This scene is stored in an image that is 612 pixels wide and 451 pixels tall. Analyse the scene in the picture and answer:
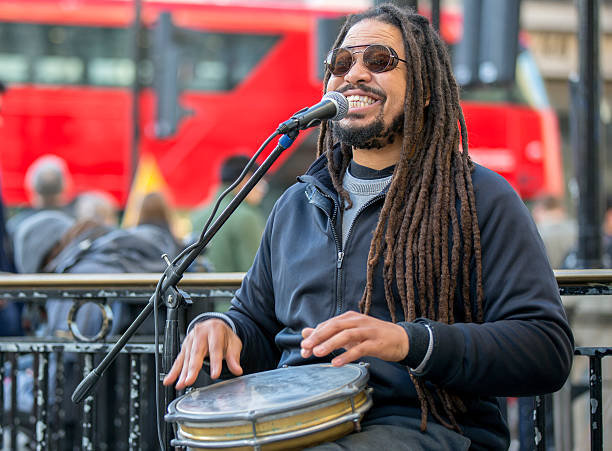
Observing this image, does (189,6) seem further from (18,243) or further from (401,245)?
(401,245)

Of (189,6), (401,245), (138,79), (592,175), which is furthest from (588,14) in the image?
(189,6)

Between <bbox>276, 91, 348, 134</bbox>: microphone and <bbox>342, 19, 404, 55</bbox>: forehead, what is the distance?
14.4 inches

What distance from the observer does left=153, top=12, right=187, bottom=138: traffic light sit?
27.5ft

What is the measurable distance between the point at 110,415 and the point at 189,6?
1071 centimetres

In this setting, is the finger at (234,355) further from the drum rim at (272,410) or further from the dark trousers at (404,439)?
the dark trousers at (404,439)

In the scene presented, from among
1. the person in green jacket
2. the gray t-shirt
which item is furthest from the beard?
the person in green jacket

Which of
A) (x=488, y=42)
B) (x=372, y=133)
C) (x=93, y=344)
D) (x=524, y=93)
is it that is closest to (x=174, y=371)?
(x=372, y=133)

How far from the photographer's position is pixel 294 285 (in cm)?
270

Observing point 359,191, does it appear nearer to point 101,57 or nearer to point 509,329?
point 509,329

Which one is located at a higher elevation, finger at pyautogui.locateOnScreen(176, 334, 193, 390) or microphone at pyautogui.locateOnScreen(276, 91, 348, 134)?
microphone at pyautogui.locateOnScreen(276, 91, 348, 134)

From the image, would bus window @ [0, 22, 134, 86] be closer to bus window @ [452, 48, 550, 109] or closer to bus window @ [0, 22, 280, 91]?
bus window @ [0, 22, 280, 91]

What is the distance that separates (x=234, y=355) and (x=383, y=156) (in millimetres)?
823

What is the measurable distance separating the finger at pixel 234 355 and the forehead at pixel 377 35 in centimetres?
108

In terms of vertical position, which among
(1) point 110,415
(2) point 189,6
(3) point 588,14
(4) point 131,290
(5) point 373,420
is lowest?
(1) point 110,415
